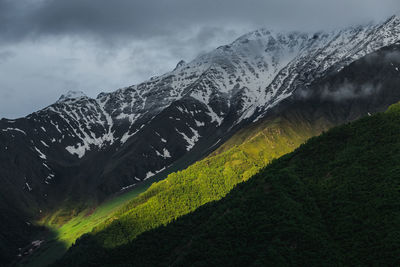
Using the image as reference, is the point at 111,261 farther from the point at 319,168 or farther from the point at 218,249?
the point at 319,168

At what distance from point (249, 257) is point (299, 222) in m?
22.5

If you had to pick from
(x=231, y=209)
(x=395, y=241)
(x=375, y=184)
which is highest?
(x=231, y=209)

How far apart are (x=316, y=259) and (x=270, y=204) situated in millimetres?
38923

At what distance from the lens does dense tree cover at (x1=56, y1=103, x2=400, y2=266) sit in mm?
143250

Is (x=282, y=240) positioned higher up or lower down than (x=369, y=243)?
higher up

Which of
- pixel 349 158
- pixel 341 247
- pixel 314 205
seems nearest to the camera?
pixel 341 247

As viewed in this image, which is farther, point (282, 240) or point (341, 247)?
point (282, 240)

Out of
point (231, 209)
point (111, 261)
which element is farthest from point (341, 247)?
point (111, 261)

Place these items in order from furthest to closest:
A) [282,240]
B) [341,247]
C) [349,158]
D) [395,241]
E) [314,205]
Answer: [349,158] < [314,205] < [282,240] < [341,247] < [395,241]

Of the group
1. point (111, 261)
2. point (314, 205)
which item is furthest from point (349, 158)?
point (111, 261)

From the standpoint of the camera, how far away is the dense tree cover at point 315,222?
143 metres

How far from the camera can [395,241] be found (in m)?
135

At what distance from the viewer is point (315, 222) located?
163 m

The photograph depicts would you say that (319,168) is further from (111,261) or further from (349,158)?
(111,261)
